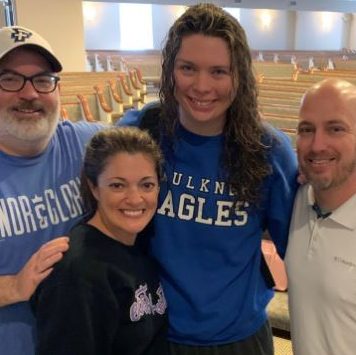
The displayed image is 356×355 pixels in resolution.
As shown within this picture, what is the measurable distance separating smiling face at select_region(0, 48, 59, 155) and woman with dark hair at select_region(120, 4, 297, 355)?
346 mm

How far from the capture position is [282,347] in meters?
2.07

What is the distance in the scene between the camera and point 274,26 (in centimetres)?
2428

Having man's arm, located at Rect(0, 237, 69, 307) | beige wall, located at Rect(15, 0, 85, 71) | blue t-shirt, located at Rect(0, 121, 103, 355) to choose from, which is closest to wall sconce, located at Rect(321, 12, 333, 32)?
beige wall, located at Rect(15, 0, 85, 71)

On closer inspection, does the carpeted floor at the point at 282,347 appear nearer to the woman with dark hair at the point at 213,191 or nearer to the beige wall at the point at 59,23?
the woman with dark hair at the point at 213,191

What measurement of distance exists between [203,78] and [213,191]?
1.04 ft

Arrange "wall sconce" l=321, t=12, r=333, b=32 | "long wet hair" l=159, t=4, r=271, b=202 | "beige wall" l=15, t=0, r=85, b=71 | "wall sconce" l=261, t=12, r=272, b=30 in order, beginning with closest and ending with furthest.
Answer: "long wet hair" l=159, t=4, r=271, b=202, "beige wall" l=15, t=0, r=85, b=71, "wall sconce" l=261, t=12, r=272, b=30, "wall sconce" l=321, t=12, r=333, b=32

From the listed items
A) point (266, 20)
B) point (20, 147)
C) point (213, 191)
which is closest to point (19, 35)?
point (20, 147)

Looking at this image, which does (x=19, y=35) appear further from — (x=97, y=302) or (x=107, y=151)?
(x=97, y=302)

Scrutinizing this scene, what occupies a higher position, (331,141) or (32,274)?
(331,141)

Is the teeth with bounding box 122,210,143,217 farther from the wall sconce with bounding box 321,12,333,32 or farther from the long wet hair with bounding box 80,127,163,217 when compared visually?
the wall sconce with bounding box 321,12,333,32

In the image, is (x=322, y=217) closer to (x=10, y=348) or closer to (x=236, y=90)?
(x=236, y=90)

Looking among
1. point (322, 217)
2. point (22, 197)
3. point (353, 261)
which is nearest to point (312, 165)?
point (322, 217)

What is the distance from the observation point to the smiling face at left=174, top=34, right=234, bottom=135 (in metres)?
1.26

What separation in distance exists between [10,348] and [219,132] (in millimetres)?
844
